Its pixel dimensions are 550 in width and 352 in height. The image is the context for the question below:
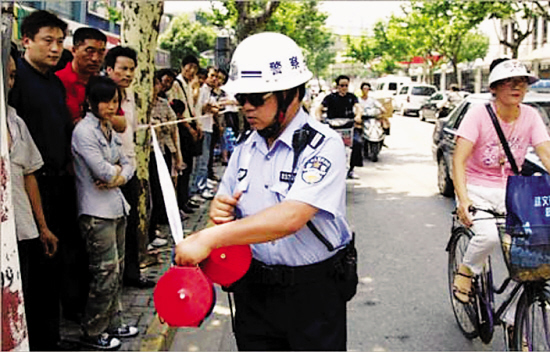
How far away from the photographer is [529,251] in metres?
3.05

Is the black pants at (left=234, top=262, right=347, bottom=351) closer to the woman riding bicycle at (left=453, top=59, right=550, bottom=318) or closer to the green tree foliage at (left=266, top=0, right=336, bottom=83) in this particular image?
the woman riding bicycle at (left=453, top=59, right=550, bottom=318)

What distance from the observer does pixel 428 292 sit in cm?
540

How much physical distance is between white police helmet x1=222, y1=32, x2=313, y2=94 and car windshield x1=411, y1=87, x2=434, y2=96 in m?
32.0

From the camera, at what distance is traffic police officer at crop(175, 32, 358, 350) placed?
236cm

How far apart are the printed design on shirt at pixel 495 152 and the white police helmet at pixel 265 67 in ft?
5.98

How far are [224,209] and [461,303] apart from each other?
92.8 inches

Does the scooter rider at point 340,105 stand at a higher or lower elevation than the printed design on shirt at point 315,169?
lower

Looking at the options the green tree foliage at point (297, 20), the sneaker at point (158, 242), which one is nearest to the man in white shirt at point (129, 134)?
the sneaker at point (158, 242)

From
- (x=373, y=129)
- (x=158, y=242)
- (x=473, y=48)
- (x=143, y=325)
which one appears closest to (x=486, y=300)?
(x=143, y=325)

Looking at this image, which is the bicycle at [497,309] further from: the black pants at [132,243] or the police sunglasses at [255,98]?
the black pants at [132,243]

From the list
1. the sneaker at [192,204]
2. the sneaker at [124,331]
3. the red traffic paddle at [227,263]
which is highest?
the red traffic paddle at [227,263]

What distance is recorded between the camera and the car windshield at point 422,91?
3362 centimetres

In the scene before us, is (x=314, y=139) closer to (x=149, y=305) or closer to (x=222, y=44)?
(x=149, y=305)

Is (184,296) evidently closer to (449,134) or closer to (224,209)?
(224,209)
